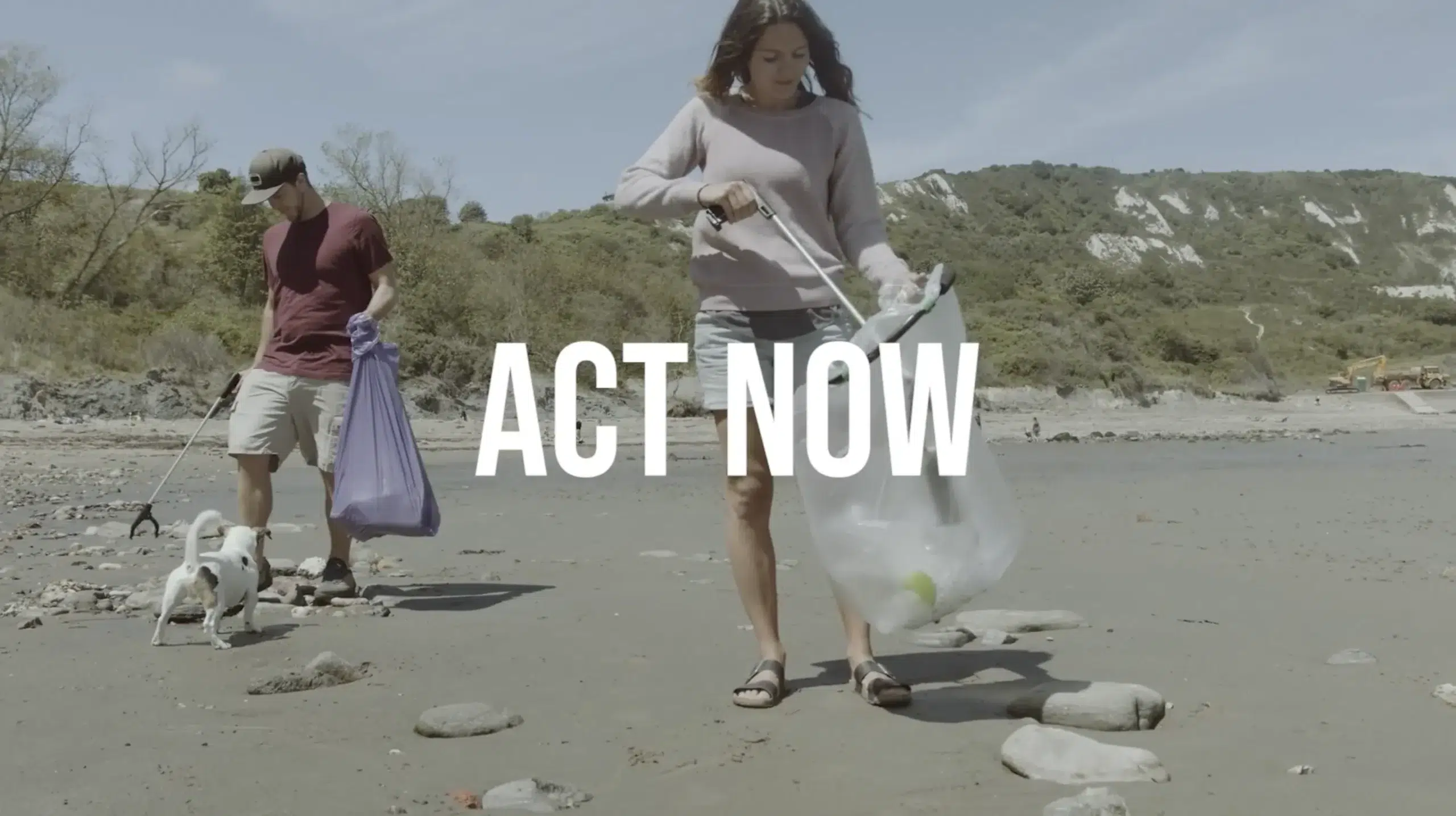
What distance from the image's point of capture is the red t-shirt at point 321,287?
5160mm

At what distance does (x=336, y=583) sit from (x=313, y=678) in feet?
5.12

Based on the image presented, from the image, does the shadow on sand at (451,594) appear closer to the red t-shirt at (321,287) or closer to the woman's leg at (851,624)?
the red t-shirt at (321,287)

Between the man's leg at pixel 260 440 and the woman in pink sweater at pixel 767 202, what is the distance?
221 cm

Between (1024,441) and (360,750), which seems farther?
(1024,441)

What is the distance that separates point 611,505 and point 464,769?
21.9 ft

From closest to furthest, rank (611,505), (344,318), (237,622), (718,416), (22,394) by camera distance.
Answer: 1. (718,416)
2. (237,622)
3. (344,318)
4. (611,505)
5. (22,394)

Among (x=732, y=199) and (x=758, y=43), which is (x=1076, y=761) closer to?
(x=732, y=199)

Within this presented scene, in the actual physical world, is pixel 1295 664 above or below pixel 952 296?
below

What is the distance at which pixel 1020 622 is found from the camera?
4.36 metres

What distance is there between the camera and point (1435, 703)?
3.14 m

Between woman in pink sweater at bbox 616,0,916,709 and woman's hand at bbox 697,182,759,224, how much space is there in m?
0.07

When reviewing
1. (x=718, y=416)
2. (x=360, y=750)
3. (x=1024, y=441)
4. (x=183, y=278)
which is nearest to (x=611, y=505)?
(x=718, y=416)

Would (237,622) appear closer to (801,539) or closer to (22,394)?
(801,539)

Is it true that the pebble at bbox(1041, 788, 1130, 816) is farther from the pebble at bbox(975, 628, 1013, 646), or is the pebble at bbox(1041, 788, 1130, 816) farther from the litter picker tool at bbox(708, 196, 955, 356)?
the pebble at bbox(975, 628, 1013, 646)
